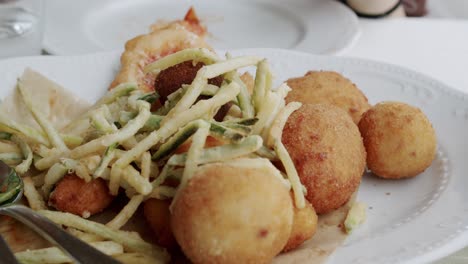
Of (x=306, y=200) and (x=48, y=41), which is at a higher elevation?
(x=306, y=200)

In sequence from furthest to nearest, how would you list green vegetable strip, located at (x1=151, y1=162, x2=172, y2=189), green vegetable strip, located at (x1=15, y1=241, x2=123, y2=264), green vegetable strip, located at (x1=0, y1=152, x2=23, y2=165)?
green vegetable strip, located at (x1=0, y1=152, x2=23, y2=165) < green vegetable strip, located at (x1=151, y1=162, x2=172, y2=189) < green vegetable strip, located at (x1=15, y1=241, x2=123, y2=264)

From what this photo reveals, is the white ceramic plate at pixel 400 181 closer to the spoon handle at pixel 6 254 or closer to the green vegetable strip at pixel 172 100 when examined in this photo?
the green vegetable strip at pixel 172 100

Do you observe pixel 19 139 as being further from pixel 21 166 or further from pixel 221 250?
pixel 221 250

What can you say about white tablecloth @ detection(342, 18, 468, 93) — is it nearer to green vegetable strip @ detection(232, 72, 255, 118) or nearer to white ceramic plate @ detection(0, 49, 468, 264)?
white ceramic plate @ detection(0, 49, 468, 264)

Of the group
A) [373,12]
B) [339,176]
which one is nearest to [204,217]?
[339,176]

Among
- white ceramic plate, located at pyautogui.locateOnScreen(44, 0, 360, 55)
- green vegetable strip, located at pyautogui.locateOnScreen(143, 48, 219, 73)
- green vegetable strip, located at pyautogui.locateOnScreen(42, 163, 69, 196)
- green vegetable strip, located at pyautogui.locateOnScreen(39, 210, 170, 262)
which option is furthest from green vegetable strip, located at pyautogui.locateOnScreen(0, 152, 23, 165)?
white ceramic plate, located at pyautogui.locateOnScreen(44, 0, 360, 55)

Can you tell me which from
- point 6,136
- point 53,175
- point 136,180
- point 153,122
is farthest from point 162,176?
point 6,136
